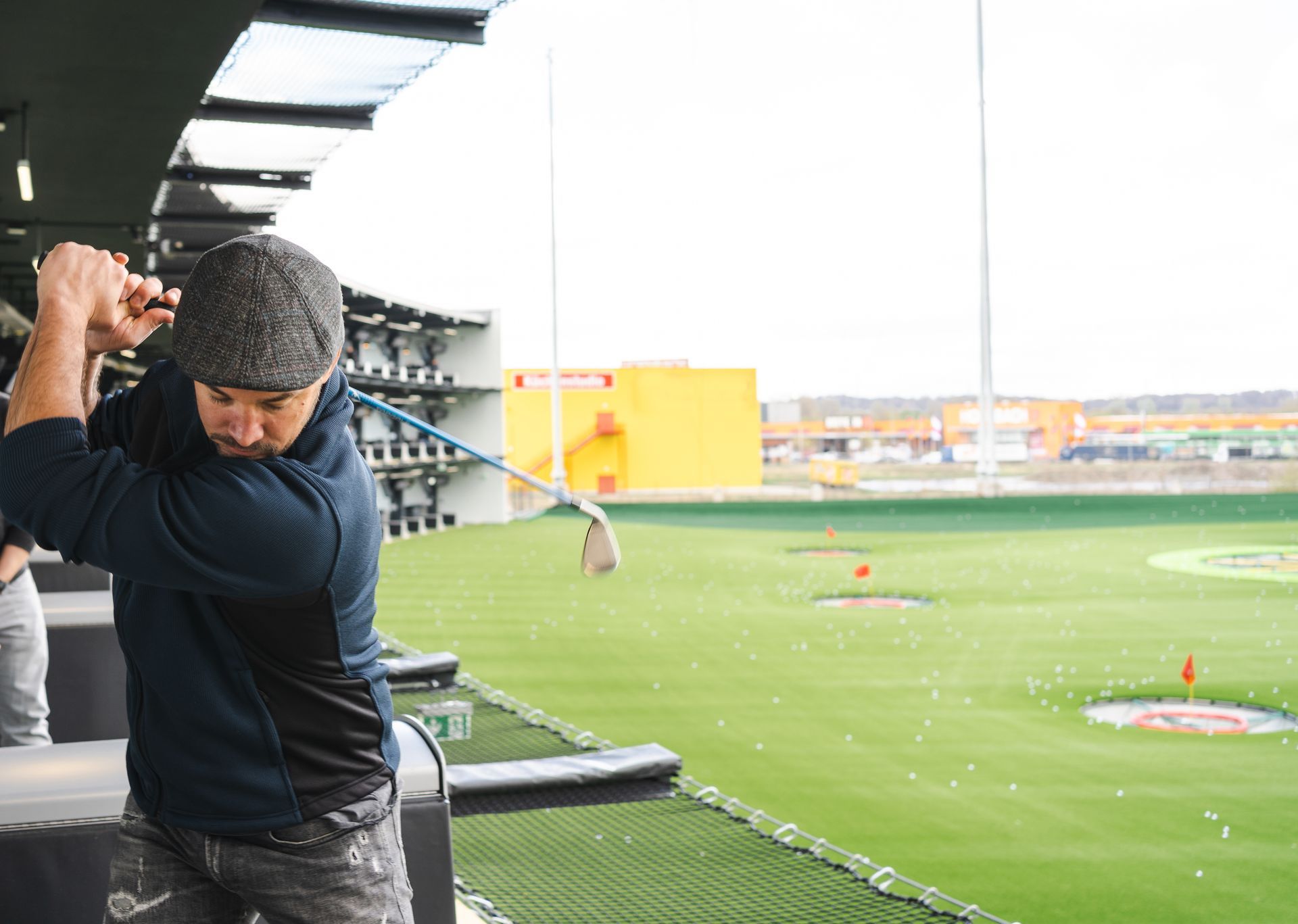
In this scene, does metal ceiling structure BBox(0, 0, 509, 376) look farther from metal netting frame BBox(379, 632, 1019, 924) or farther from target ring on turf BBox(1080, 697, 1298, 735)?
target ring on turf BBox(1080, 697, 1298, 735)

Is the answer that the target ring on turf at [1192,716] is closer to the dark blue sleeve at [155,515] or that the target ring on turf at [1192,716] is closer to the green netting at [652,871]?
the green netting at [652,871]

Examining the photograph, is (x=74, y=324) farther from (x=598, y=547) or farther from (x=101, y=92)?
(x=101, y=92)

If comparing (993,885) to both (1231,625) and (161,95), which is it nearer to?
(161,95)

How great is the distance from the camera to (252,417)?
1.27 metres

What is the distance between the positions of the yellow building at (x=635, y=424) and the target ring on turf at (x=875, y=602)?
16123 millimetres

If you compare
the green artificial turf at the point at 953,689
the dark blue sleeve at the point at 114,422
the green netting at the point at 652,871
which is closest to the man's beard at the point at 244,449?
the dark blue sleeve at the point at 114,422

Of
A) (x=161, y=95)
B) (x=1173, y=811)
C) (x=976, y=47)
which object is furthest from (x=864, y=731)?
(x=976, y=47)

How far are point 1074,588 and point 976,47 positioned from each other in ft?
48.8

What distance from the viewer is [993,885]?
3.90m

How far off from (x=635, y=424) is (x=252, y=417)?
25619 mm

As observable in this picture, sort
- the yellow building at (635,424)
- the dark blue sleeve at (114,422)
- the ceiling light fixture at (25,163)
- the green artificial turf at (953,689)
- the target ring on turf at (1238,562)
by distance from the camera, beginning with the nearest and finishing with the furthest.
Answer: the dark blue sleeve at (114,422)
the green artificial turf at (953,689)
the ceiling light fixture at (25,163)
the target ring on turf at (1238,562)
the yellow building at (635,424)

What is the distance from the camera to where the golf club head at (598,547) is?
1.79 m

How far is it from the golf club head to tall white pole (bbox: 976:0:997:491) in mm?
21074

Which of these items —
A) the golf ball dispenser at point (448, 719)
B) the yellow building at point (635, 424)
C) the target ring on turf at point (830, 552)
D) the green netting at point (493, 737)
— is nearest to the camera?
the golf ball dispenser at point (448, 719)
